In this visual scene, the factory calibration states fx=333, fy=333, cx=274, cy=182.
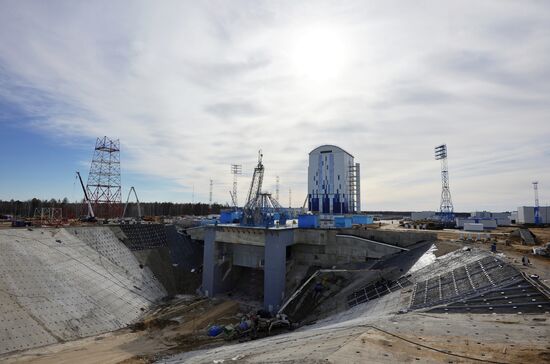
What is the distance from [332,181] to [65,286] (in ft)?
215

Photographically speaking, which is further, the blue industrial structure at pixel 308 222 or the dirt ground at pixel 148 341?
the blue industrial structure at pixel 308 222

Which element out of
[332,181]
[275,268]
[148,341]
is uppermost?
[332,181]

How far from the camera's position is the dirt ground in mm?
25031

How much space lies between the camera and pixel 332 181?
87.2m

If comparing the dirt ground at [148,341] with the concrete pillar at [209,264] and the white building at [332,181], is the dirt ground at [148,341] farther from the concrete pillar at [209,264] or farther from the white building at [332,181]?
the white building at [332,181]

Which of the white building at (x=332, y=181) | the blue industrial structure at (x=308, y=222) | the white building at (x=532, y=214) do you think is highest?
the white building at (x=332, y=181)

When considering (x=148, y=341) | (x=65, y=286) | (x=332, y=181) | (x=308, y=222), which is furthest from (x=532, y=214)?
(x=65, y=286)

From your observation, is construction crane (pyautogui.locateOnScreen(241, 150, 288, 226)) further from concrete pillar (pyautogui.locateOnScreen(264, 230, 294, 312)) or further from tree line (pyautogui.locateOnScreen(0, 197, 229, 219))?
tree line (pyautogui.locateOnScreen(0, 197, 229, 219))

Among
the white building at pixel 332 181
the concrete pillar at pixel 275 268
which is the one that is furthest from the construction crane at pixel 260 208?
the white building at pixel 332 181

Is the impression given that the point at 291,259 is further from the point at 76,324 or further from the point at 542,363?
the point at 542,363

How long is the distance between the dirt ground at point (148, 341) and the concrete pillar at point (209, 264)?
743 centimetres

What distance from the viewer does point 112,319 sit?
33.3 m

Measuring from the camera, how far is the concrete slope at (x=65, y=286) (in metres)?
27.6

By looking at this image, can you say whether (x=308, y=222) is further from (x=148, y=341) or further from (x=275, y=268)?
(x=148, y=341)
